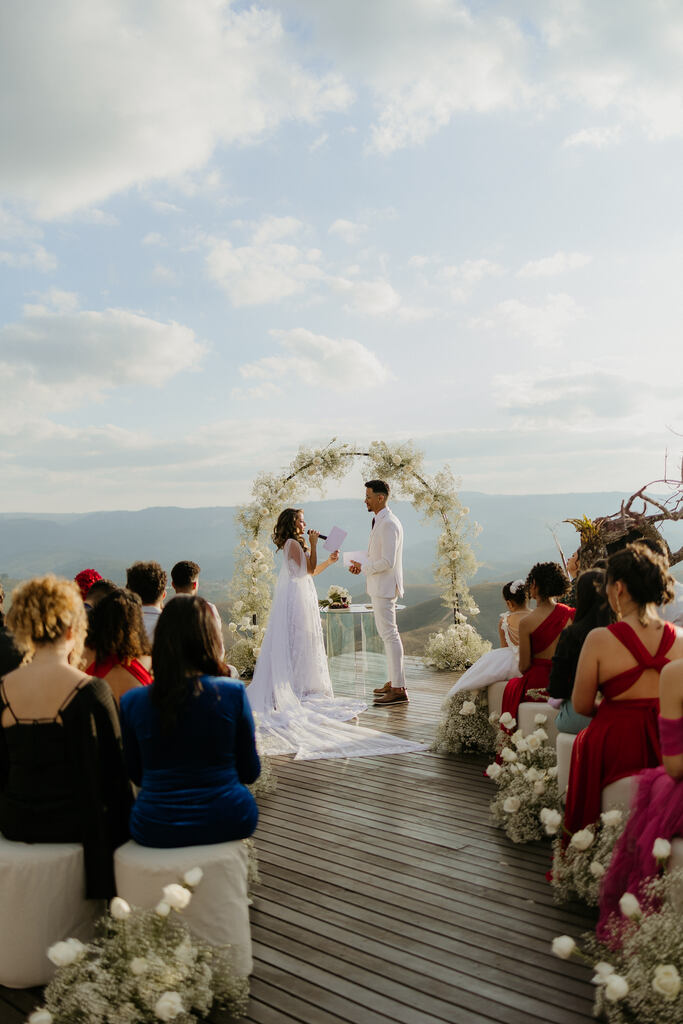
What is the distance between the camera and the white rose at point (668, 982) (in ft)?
6.76

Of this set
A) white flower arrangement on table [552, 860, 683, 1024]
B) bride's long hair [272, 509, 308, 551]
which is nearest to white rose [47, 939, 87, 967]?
white flower arrangement on table [552, 860, 683, 1024]

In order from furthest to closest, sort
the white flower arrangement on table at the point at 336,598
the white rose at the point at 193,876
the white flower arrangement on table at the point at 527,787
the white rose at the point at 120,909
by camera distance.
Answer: the white flower arrangement on table at the point at 336,598
the white flower arrangement on table at the point at 527,787
the white rose at the point at 193,876
the white rose at the point at 120,909

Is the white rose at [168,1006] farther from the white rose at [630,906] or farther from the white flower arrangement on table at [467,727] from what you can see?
the white flower arrangement on table at [467,727]

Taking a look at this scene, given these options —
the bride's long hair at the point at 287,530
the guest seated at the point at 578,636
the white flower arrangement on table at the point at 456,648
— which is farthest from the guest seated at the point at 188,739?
the white flower arrangement on table at the point at 456,648

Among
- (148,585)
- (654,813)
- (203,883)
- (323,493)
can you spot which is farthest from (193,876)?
(323,493)

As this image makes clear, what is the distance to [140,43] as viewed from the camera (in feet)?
22.5

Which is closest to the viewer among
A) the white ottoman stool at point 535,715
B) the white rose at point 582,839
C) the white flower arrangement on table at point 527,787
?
the white rose at point 582,839

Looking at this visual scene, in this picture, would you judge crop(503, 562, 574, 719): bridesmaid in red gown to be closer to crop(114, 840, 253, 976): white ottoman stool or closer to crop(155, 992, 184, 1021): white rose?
crop(114, 840, 253, 976): white ottoman stool

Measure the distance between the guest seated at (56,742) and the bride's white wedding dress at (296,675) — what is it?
3732mm

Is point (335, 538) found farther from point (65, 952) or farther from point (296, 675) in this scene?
point (65, 952)

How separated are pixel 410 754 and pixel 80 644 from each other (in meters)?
3.64

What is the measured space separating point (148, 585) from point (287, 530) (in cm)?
310

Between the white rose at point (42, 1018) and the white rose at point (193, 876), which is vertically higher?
the white rose at point (193, 876)

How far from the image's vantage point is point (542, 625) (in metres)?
4.73
